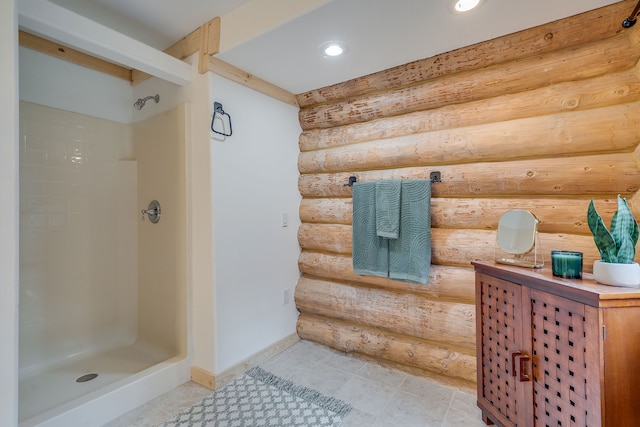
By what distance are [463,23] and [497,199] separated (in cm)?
106

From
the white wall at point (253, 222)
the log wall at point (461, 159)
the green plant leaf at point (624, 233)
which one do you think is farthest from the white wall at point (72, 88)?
the green plant leaf at point (624, 233)

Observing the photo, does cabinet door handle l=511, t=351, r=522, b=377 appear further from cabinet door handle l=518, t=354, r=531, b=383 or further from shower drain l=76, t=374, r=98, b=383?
shower drain l=76, t=374, r=98, b=383

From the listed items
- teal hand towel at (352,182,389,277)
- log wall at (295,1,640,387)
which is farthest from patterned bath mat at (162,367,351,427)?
teal hand towel at (352,182,389,277)

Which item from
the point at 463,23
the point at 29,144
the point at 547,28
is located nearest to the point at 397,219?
the point at 463,23

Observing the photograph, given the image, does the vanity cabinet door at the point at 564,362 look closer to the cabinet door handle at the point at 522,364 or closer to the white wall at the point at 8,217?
the cabinet door handle at the point at 522,364

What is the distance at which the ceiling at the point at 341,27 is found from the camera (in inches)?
61.6

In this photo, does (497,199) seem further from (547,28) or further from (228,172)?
(228,172)

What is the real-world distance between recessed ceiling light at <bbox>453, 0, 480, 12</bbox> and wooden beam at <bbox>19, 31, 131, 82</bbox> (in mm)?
2715

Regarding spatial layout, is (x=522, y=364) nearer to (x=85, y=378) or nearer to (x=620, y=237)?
(x=620, y=237)

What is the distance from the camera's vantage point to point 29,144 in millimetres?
2217

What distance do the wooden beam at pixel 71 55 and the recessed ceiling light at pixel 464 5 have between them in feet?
8.91

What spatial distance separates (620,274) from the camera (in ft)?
3.62

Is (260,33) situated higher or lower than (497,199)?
higher

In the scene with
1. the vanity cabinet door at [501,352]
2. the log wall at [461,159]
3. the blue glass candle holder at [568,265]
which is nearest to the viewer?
the blue glass candle holder at [568,265]
